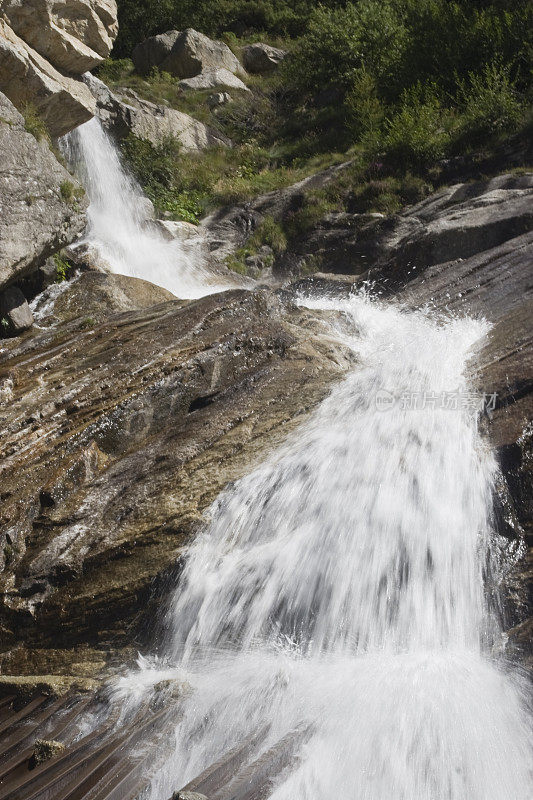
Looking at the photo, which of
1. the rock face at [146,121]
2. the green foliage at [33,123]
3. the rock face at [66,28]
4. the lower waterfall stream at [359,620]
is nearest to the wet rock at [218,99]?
the rock face at [146,121]

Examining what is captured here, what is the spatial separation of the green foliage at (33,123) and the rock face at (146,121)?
5.13 metres

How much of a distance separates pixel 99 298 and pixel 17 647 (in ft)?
18.2

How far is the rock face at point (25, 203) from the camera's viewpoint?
7.69 metres

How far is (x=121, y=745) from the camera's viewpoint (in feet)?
9.85

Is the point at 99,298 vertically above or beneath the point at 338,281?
beneath

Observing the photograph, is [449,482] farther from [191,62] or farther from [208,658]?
[191,62]

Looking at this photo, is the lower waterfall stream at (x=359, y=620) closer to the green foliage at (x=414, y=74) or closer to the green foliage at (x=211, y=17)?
the green foliage at (x=414, y=74)

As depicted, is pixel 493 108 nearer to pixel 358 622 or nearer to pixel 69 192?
pixel 69 192

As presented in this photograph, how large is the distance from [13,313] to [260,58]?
17.2 m

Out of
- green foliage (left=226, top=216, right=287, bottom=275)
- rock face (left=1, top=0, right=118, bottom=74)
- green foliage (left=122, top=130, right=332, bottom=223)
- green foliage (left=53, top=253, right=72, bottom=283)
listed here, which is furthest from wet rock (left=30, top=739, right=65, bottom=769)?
green foliage (left=122, top=130, right=332, bottom=223)

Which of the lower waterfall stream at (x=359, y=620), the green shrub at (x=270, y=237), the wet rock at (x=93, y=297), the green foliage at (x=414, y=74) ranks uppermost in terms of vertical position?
the green foliage at (x=414, y=74)

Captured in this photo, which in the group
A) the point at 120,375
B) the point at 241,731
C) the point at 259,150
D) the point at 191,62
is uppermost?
the point at 191,62

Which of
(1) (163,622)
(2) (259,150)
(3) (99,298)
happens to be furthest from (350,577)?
(2) (259,150)

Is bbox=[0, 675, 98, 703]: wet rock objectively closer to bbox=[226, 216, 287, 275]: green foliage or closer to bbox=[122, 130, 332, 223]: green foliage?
bbox=[226, 216, 287, 275]: green foliage
